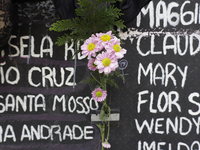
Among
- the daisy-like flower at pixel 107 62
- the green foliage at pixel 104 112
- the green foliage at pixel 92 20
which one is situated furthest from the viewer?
the green foliage at pixel 104 112

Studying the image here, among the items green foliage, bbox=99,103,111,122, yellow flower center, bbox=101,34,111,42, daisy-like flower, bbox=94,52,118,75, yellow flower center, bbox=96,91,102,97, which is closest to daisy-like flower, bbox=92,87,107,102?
yellow flower center, bbox=96,91,102,97

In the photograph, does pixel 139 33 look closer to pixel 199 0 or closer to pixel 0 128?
pixel 199 0

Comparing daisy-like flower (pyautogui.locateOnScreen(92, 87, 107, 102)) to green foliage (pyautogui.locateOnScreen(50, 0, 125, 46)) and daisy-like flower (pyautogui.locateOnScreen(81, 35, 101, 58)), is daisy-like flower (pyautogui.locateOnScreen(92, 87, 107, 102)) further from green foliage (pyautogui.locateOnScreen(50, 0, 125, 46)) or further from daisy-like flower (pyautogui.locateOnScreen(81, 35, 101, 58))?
green foliage (pyautogui.locateOnScreen(50, 0, 125, 46))

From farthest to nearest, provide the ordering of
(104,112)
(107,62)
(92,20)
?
(104,112), (92,20), (107,62)

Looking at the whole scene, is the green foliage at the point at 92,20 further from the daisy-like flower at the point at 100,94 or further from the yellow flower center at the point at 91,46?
the daisy-like flower at the point at 100,94

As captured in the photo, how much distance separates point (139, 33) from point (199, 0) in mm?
727

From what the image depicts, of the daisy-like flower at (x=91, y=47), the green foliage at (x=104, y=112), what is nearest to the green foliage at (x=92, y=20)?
the daisy-like flower at (x=91, y=47)

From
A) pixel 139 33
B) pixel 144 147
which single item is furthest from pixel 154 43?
pixel 144 147

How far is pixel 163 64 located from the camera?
1.70 meters

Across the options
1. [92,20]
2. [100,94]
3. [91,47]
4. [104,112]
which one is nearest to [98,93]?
[100,94]

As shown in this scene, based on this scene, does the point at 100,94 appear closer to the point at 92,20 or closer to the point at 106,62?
the point at 106,62

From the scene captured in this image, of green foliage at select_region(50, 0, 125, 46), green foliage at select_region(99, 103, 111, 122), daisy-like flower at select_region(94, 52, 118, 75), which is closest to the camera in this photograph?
daisy-like flower at select_region(94, 52, 118, 75)

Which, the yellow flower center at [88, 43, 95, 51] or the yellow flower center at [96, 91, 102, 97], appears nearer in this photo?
the yellow flower center at [88, 43, 95, 51]

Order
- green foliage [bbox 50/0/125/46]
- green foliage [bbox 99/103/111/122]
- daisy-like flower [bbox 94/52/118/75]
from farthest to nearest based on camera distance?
1. green foliage [bbox 99/103/111/122]
2. green foliage [bbox 50/0/125/46]
3. daisy-like flower [bbox 94/52/118/75]
